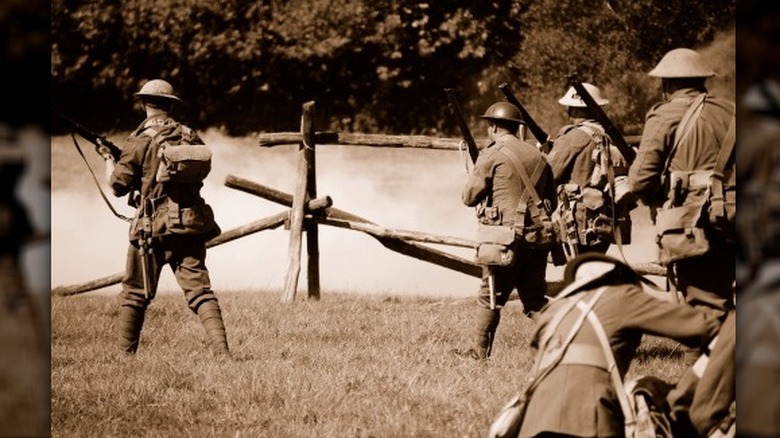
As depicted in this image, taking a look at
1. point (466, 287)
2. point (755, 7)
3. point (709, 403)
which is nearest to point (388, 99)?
point (466, 287)

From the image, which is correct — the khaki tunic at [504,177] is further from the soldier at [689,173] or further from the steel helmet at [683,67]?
the steel helmet at [683,67]

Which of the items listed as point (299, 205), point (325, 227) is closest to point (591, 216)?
point (299, 205)

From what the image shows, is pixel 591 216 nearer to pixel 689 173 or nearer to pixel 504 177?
pixel 504 177

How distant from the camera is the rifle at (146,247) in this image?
29.1ft

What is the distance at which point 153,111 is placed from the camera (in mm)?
9094

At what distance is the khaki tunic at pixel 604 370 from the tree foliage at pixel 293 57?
1246cm

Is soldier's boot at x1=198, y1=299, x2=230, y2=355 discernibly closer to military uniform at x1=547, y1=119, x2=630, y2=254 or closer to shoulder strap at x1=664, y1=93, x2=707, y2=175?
military uniform at x1=547, y1=119, x2=630, y2=254

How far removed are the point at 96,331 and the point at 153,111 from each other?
225 centimetres

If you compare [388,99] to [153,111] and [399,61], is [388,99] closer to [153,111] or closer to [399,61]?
[399,61]

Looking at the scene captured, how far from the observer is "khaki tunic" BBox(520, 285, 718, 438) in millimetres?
4984

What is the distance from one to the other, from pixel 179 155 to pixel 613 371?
4436 millimetres

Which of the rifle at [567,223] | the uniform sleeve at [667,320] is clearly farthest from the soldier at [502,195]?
the uniform sleeve at [667,320]

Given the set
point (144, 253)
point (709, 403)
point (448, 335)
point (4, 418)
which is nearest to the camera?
point (4, 418)

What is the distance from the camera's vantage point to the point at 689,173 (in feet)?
22.8
